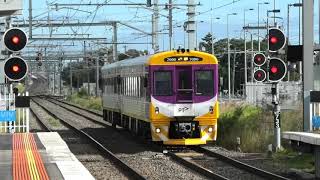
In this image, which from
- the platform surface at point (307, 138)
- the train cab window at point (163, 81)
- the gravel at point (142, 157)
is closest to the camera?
the platform surface at point (307, 138)

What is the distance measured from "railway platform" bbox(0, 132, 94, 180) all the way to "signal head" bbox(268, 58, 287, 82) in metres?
6.48

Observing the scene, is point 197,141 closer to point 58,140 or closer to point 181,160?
point 181,160

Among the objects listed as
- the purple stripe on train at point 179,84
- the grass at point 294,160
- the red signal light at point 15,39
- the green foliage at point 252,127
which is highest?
the red signal light at point 15,39

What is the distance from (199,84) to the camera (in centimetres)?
2077

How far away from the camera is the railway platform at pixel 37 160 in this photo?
11.3 metres

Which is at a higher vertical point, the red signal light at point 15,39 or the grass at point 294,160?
the red signal light at point 15,39

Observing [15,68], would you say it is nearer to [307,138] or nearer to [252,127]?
[307,138]

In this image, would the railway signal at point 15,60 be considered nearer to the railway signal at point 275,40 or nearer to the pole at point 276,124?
the railway signal at point 275,40

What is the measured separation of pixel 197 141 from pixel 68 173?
30.4ft

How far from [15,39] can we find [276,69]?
8.11 meters

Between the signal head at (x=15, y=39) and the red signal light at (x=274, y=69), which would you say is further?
the red signal light at (x=274, y=69)

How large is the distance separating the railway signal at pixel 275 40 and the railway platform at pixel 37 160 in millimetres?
6773

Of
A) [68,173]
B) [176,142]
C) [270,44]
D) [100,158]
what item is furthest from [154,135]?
[68,173]

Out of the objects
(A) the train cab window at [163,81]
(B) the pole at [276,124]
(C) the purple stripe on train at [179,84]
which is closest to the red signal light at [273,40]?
(B) the pole at [276,124]
